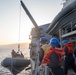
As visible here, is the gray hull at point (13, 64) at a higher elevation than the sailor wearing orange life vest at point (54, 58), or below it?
below

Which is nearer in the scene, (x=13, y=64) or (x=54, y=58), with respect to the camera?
(x=54, y=58)

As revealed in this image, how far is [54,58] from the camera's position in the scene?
5.11 metres

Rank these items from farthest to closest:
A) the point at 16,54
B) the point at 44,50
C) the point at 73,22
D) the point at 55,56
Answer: the point at 16,54
the point at 73,22
the point at 44,50
the point at 55,56

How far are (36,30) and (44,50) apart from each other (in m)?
10.6

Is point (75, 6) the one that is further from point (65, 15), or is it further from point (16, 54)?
point (16, 54)

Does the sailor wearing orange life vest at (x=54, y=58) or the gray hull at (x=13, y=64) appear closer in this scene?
the sailor wearing orange life vest at (x=54, y=58)

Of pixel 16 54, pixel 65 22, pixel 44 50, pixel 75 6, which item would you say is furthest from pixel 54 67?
Result: pixel 16 54

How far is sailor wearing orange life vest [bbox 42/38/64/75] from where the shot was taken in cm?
512

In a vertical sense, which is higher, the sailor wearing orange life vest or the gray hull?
the sailor wearing orange life vest

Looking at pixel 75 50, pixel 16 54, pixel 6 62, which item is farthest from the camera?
pixel 16 54

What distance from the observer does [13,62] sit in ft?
46.8

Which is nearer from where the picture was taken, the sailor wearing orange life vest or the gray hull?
the sailor wearing orange life vest

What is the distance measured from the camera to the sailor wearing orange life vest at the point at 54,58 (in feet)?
16.8

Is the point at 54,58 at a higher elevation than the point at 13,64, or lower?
higher
